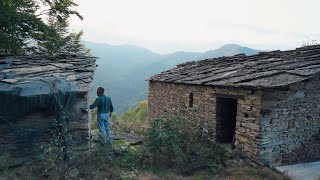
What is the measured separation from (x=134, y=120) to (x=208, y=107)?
9.35 metres

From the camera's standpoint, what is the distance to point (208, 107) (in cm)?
948

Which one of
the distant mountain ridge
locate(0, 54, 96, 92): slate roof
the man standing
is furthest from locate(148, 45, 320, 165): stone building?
the distant mountain ridge

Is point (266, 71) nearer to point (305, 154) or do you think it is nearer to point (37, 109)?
point (305, 154)

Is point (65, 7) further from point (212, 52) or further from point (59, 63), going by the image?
point (212, 52)

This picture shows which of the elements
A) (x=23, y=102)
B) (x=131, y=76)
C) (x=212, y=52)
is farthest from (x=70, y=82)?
(x=212, y=52)

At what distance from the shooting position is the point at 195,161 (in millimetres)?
7727

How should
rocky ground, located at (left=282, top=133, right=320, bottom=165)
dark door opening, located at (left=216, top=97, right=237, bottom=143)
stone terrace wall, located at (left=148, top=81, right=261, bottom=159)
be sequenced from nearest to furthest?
stone terrace wall, located at (left=148, top=81, right=261, bottom=159)
rocky ground, located at (left=282, top=133, right=320, bottom=165)
dark door opening, located at (left=216, top=97, right=237, bottom=143)

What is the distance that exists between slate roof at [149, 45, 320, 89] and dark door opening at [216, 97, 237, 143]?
0.77 meters

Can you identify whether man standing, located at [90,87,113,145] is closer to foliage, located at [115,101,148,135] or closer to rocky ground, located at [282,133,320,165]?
rocky ground, located at [282,133,320,165]

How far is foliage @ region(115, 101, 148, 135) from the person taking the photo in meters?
14.8

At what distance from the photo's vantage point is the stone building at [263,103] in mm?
7695

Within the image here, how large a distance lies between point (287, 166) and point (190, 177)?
8.11 ft

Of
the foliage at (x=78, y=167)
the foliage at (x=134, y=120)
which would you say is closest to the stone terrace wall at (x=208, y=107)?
the foliage at (x=134, y=120)

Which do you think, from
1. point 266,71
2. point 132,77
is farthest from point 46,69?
point 132,77
